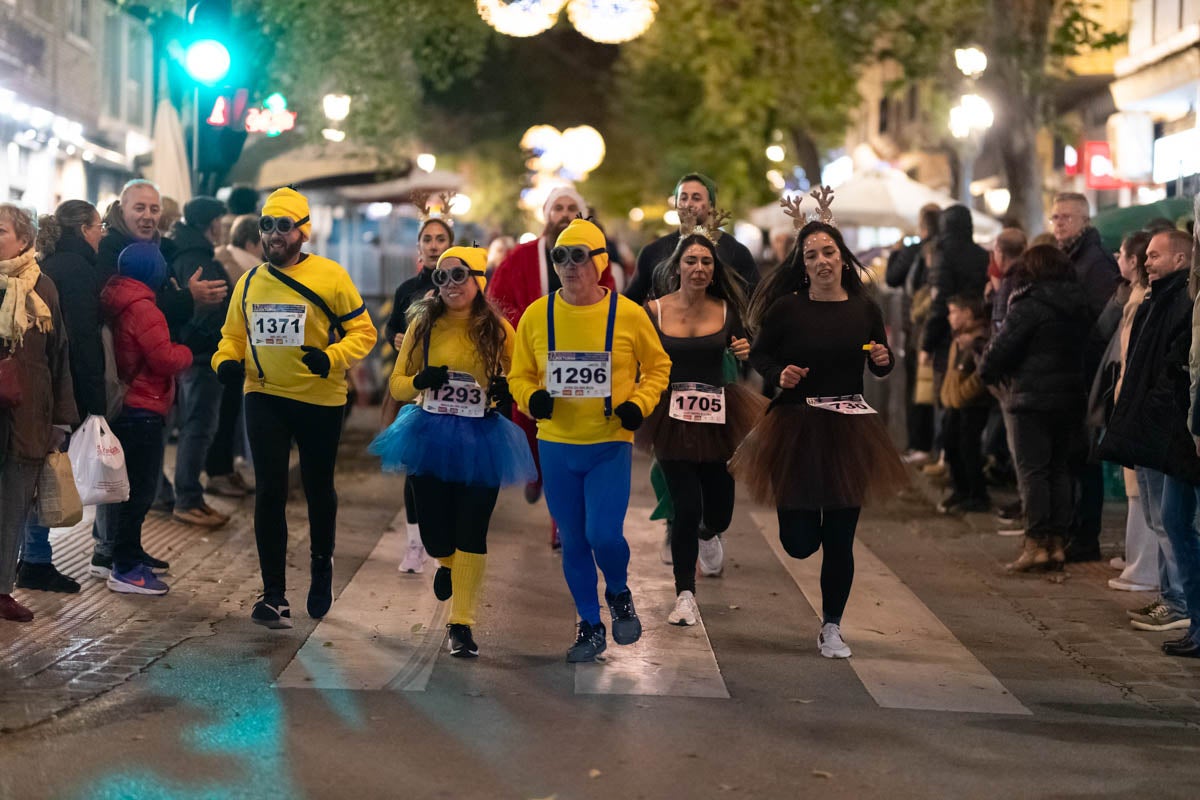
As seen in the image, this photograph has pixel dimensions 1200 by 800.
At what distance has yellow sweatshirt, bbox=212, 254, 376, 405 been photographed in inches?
355

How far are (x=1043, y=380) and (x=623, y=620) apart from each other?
4.10 metres

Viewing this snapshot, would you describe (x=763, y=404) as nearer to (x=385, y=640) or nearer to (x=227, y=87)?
(x=385, y=640)

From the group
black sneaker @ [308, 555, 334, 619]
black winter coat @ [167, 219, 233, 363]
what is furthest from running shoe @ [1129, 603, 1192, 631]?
black winter coat @ [167, 219, 233, 363]

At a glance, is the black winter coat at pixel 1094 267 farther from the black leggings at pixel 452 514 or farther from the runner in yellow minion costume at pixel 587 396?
the black leggings at pixel 452 514

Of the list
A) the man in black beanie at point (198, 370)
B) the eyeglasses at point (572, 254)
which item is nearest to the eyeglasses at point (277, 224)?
the eyeglasses at point (572, 254)

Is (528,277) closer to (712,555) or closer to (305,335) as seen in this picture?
(712,555)

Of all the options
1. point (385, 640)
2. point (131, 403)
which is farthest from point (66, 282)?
point (385, 640)

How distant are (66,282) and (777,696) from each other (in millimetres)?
4206

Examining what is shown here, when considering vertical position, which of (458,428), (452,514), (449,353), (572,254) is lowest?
(452,514)

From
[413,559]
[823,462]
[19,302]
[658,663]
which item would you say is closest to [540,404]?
[658,663]

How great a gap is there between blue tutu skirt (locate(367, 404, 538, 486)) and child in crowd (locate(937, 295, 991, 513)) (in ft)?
19.2

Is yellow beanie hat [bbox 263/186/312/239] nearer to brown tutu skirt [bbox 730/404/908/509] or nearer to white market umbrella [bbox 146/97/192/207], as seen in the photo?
brown tutu skirt [bbox 730/404/908/509]

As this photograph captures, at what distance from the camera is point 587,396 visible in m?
8.31

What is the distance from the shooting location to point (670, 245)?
11.3 metres
